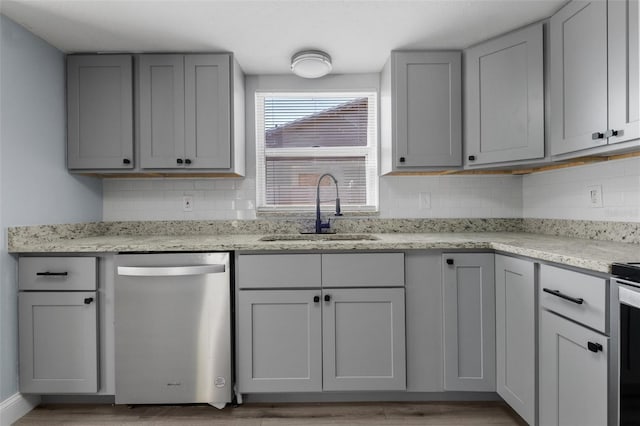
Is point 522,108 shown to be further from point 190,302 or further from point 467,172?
point 190,302

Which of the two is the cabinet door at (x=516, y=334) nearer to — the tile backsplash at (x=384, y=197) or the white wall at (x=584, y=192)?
the white wall at (x=584, y=192)

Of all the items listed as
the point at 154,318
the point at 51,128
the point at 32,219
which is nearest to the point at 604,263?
the point at 154,318

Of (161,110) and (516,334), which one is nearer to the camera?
(516,334)

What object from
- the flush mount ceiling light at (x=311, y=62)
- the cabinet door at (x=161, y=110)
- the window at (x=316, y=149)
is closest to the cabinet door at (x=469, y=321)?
the window at (x=316, y=149)

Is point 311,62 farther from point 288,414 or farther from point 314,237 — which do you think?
point 288,414

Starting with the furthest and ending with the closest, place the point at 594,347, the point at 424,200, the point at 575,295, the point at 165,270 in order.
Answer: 1. the point at 424,200
2. the point at 165,270
3. the point at 575,295
4. the point at 594,347

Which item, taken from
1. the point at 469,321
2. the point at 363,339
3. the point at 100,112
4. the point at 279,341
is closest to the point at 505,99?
the point at 469,321

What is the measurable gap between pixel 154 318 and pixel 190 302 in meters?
0.22

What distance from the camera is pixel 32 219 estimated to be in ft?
6.59

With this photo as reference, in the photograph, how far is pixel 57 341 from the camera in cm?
193

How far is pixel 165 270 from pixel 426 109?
1.87 m

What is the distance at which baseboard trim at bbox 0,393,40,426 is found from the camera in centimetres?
184

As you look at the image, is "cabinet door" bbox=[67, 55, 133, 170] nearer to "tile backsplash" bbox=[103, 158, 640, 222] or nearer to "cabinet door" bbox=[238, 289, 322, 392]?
"tile backsplash" bbox=[103, 158, 640, 222]

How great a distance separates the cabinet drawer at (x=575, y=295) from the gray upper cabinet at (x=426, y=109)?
1.00m
